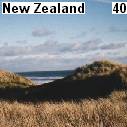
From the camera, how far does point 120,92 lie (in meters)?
23.0

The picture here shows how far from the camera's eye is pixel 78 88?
91.4ft

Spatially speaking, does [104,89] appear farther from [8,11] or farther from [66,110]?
[66,110]

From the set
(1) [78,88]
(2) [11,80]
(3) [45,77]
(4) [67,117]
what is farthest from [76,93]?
(3) [45,77]

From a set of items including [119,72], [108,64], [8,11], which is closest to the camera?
[8,11]

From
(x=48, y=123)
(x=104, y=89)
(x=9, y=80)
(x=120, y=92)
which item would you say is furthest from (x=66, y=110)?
(x=9, y=80)

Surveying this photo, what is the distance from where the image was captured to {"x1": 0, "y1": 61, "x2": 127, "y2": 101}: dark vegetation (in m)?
26.0

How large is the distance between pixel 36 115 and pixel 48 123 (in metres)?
1.95

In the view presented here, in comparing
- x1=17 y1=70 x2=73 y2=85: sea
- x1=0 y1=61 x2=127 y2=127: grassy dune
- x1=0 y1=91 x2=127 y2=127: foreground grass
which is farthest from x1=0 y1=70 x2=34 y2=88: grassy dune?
x1=0 y1=91 x2=127 y2=127: foreground grass

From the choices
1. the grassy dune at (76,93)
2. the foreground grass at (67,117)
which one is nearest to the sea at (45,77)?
the grassy dune at (76,93)

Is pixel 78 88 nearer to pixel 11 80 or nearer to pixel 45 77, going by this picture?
pixel 11 80

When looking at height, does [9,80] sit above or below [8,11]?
below

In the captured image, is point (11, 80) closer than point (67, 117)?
No

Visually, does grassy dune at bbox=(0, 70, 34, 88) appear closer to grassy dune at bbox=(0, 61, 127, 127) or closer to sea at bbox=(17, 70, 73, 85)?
grassy dune at bbox=(0, 61, 127, 127)

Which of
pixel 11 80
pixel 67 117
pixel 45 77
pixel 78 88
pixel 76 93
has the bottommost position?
pixel 45 77
